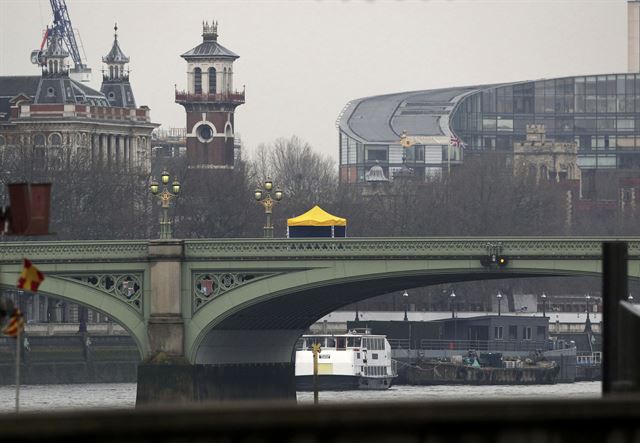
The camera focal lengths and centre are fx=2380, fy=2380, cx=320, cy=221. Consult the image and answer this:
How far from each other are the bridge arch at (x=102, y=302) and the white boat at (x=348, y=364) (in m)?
24.2

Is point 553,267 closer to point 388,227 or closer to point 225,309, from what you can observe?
point 225,309

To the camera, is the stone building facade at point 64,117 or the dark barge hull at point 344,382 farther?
the stone building facade at point 64,117

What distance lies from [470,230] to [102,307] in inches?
3021

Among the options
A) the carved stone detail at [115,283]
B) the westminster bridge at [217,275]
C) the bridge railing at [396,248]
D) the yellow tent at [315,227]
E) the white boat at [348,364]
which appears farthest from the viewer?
the white boat at [348,364]

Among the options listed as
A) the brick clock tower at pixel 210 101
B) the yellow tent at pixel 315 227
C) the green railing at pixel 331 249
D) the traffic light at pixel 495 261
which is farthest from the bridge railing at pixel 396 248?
the brick clock tower at pixel 210 101

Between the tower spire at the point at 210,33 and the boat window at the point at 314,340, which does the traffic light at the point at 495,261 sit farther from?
the tower spire at the point at 210,33

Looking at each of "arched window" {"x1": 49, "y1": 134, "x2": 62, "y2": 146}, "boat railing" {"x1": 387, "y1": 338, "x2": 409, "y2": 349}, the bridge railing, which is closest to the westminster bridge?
the bridge railing

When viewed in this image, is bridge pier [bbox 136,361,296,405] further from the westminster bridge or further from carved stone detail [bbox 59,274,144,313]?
carved stone detail [bbox 59,274,144,313]

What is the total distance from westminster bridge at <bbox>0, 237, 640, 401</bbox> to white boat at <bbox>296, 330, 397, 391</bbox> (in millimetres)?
22760

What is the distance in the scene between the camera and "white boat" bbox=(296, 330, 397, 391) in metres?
99.0

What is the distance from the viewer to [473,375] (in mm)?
107812

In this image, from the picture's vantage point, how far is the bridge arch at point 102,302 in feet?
241

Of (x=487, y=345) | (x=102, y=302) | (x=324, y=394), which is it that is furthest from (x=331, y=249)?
(x=487, y=345)

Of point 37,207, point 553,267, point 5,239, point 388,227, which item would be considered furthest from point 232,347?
point 388,227
